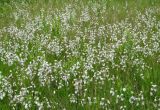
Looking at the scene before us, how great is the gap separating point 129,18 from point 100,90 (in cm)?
433

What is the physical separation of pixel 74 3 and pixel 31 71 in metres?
6.00

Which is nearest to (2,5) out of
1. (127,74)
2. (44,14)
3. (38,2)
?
(38,2)

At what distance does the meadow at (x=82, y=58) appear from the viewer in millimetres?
4949

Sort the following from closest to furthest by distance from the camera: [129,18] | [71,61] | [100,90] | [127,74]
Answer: [100,90]
[127,74]
[71,61]
[129,18]

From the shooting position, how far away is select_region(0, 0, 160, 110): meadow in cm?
495

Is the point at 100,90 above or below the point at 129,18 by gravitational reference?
below

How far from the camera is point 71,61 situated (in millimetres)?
6199

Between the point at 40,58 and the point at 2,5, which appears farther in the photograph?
the point at 2,5

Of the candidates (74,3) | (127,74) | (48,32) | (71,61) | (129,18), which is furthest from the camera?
(74,3)

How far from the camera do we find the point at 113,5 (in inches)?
423

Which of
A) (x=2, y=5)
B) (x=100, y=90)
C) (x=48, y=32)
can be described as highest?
(x=2, y=5)

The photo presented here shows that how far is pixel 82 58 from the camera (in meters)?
6.43

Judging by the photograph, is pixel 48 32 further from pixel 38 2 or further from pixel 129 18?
pixel 38 2

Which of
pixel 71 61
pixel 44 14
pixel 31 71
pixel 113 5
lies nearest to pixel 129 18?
pixel 113 5
